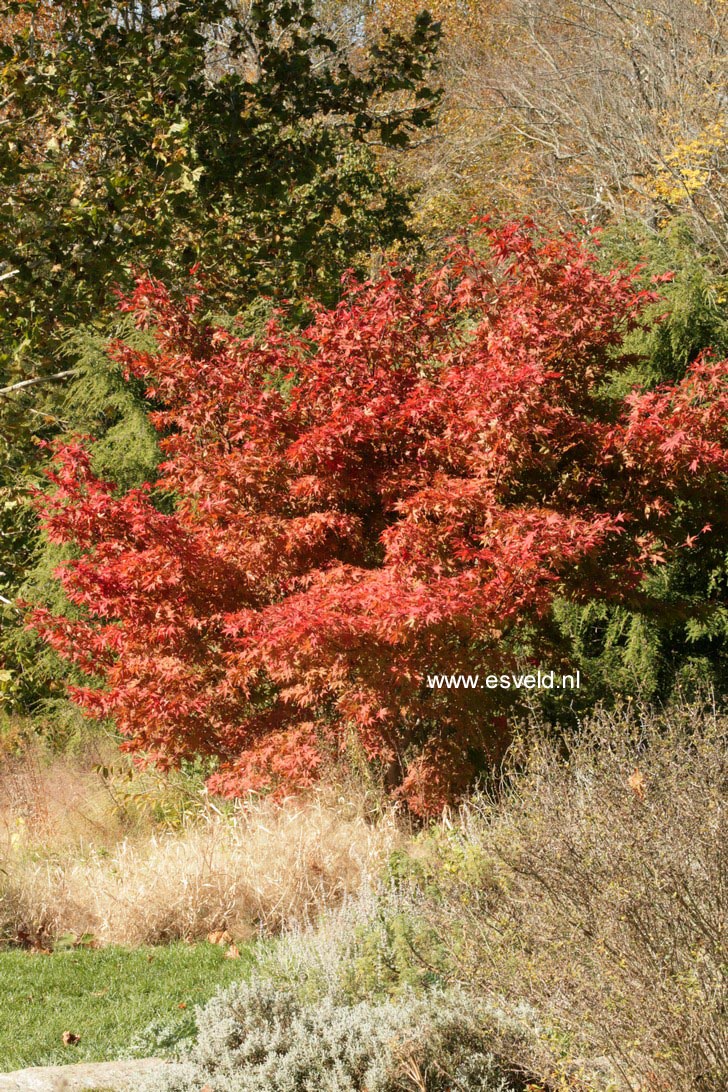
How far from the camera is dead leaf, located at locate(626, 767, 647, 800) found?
419 centimetres

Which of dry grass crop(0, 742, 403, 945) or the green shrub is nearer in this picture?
the green shrub

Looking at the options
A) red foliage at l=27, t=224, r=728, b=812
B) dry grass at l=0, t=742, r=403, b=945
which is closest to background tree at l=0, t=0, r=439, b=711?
red foliage at l=27, t=224, r=728, b=812

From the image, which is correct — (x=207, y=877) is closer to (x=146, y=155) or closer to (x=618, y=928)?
(x=618, y=928)

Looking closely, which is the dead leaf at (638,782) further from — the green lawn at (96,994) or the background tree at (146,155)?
the background tree at (146,155)

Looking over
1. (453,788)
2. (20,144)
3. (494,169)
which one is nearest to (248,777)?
(453,788)

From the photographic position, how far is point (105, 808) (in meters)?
8.28

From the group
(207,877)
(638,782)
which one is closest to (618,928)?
(638,782)

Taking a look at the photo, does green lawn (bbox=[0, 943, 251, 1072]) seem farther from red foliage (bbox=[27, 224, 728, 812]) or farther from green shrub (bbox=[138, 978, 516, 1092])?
red foliage (bbox=[27, 224, 728, 812])

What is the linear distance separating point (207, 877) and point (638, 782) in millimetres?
2428

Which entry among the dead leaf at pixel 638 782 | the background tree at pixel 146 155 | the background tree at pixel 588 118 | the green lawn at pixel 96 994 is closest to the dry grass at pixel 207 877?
the green lawn at pixel 96 994

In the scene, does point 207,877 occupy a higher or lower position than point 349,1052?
lower

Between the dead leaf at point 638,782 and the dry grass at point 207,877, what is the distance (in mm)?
1481

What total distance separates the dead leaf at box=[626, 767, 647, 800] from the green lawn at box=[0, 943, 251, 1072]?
1873 millimetres

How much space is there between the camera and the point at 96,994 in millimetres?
4922
